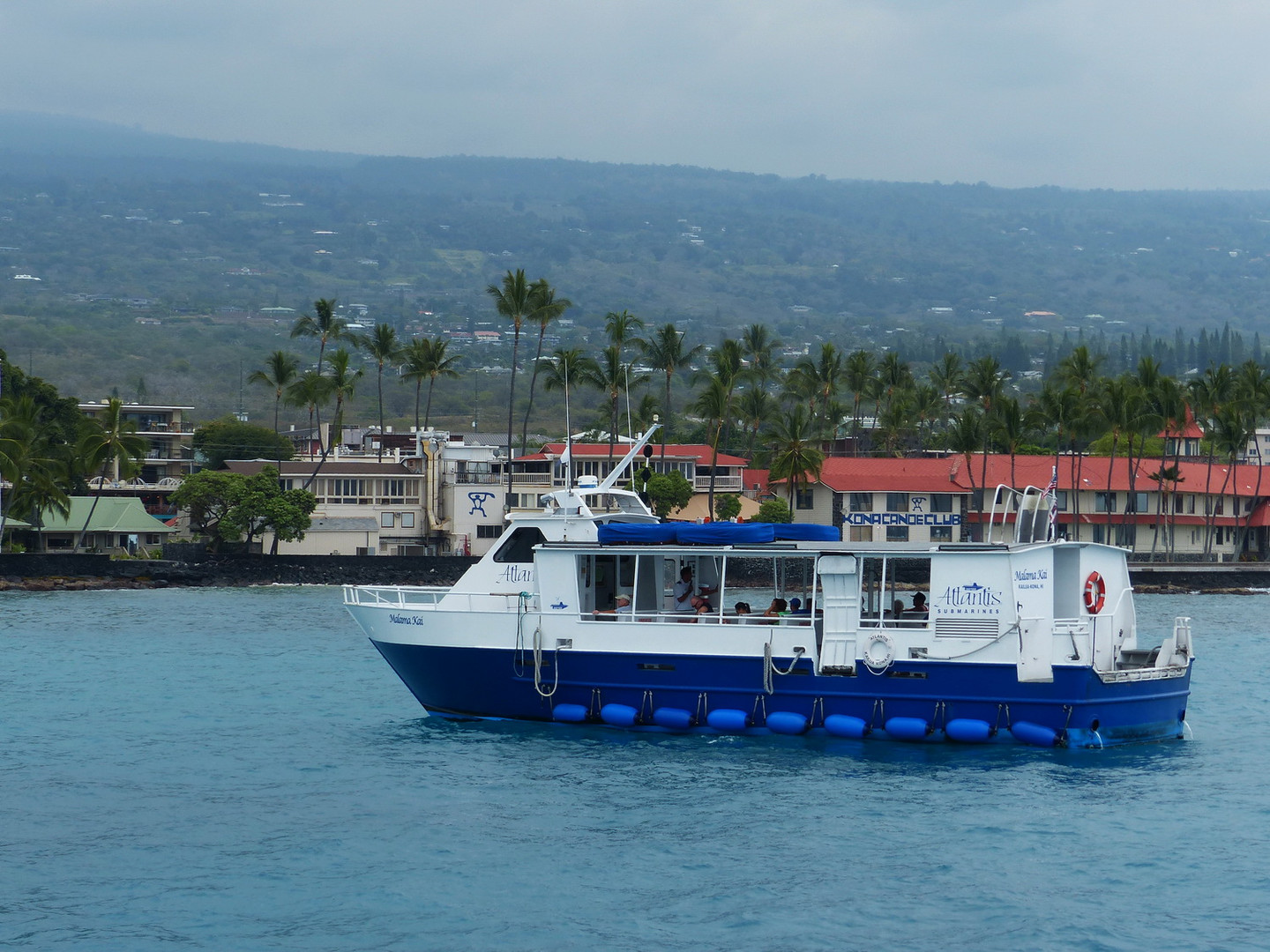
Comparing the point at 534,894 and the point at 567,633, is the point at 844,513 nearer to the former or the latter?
the point at 567,633

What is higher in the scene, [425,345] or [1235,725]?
[425,345]

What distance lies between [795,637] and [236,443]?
7853 centimetres

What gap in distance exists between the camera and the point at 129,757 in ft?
73.8

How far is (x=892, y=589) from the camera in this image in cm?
2305

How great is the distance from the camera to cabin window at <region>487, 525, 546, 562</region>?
79.8ft

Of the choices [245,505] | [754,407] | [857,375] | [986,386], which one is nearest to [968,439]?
[986,386]

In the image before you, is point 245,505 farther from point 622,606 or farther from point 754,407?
point 622,606

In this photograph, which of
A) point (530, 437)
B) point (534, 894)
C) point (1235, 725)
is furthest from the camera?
point (530, 437)

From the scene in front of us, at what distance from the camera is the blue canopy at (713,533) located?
22.7 metres

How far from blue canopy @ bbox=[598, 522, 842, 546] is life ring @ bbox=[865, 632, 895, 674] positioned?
1.92 metres

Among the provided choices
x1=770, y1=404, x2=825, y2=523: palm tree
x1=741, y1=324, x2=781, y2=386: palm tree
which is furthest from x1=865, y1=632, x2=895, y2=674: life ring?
x1=741, y1=324, x2=781, y2=386: palm tree

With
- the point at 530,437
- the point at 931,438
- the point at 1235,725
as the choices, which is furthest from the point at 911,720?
the point at 530,437

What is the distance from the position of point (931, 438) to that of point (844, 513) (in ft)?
111

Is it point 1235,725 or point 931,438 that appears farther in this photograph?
point 931,438
